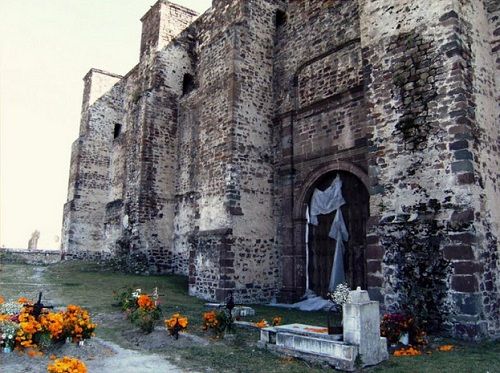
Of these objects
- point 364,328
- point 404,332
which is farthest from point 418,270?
point 364,328

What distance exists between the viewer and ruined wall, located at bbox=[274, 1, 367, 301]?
10.8 meters

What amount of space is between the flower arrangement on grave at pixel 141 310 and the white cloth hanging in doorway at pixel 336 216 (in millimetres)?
4604

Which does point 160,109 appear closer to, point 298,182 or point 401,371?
point 298,182

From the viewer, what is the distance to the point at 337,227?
10766mm

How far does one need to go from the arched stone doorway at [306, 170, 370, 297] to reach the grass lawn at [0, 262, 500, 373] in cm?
127

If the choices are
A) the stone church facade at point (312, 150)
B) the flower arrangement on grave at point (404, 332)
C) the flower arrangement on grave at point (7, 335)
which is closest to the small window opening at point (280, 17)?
the stone church facade at point (312, 150)

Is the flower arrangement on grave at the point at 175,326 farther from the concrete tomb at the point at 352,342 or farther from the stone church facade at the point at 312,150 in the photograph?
the stone church facade at the point at 312,150

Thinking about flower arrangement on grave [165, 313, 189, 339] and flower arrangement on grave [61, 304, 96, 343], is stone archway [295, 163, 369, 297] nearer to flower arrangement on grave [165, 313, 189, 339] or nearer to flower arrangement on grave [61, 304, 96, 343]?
flower arrangement on grave [165, 313, 189, 339]

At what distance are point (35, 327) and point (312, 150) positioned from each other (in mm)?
8219

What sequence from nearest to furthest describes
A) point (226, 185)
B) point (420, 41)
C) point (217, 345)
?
point (217, 345) < point (420, 41) < point (226, 185)

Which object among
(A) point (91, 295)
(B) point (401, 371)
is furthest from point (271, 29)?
(B) point (401, 371)

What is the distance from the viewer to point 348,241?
10609mm

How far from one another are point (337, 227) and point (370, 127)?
9.99 feet

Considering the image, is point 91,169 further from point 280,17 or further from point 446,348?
point 446,348
